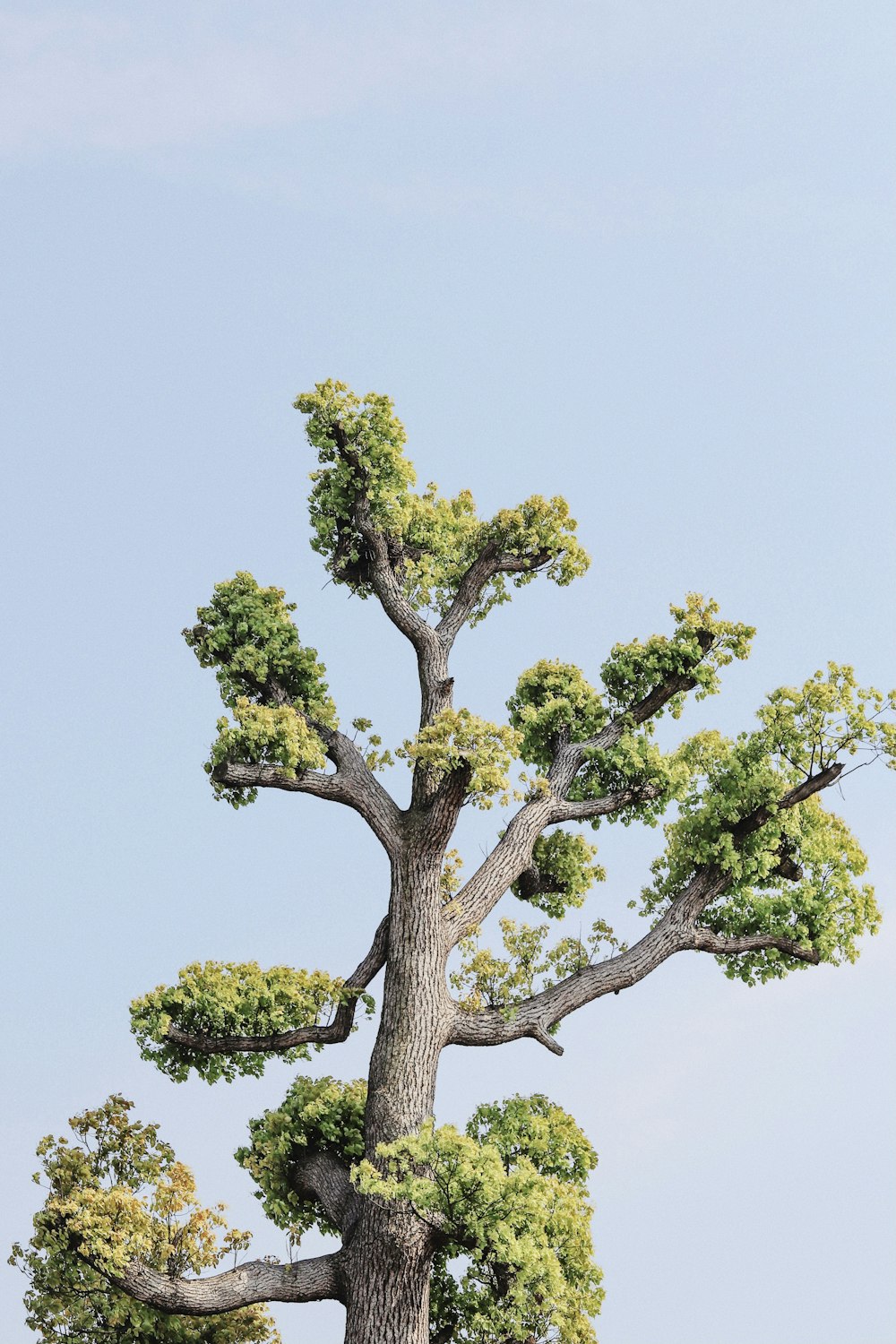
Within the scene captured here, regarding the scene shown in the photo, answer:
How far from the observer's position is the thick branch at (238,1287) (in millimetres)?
11133

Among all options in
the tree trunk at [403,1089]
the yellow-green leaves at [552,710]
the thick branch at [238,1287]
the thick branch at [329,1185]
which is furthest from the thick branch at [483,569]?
the thick branch at [238,1287]

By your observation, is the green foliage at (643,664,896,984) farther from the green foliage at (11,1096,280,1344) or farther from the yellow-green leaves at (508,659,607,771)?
the green foliage at (11,1096,280,1344)

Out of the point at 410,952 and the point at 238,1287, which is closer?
the point at 238,1287

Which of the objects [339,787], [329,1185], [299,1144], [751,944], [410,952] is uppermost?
[339,787]

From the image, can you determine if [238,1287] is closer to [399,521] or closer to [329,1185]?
[329,1185]

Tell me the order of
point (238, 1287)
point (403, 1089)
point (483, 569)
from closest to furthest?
1. point (238, 1287)
2. point (403, 1089)
3. point (483, 569)

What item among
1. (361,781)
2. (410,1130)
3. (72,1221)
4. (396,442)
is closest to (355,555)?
(396,442)

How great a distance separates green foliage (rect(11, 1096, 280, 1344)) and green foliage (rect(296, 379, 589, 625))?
572 centimetres

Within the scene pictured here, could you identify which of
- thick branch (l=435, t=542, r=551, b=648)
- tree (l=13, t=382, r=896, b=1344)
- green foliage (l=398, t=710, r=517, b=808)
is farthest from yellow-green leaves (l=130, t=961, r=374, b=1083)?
thick branch (l=435, t=542, r=551, b=648)

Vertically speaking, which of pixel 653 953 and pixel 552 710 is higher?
pixel 552 710

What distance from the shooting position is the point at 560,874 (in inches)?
553

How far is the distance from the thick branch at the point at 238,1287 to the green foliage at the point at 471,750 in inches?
161

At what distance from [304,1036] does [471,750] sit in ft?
9.85

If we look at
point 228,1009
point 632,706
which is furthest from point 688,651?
point 228,1009
